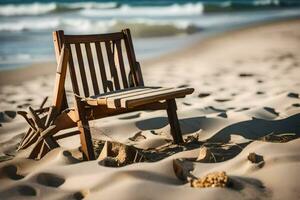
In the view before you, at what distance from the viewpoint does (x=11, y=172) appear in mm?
3039

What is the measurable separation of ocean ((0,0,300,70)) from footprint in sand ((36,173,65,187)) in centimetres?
697

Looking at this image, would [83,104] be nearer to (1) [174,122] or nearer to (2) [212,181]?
(1) [174,122]

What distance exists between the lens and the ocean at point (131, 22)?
1208 centimetres

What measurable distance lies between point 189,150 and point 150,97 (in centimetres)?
58

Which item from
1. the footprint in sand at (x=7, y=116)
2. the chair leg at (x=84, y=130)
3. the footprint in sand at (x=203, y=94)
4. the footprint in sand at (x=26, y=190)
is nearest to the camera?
the footprint in sand at (x=26, y=190)

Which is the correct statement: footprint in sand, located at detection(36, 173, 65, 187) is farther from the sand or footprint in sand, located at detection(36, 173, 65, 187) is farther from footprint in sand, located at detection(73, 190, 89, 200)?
footprint in sand, located at detection(73, 190, 89, 200)

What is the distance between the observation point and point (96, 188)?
100.0 inches

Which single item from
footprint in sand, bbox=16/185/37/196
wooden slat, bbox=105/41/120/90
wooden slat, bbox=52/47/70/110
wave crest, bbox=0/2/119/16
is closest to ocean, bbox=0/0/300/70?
wave crest, bbox=0/2/119/16

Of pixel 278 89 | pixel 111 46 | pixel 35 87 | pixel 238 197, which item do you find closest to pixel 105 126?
pixel 111 46

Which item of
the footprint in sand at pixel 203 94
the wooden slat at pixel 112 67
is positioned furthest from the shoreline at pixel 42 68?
the wooden slat at pixel 112 67

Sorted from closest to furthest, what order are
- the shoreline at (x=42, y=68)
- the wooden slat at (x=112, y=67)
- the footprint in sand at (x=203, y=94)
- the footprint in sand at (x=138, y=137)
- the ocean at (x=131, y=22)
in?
the wooden slat at (x=112, y=67) < the footprint in sand at (x=138, y=137) < the footprint in sand at (x=203, y=94) < the shoreline at (x=42, y=68) < the ocean at (x=131, y=22)

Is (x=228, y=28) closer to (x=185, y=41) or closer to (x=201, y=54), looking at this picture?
(x=185, y=41)

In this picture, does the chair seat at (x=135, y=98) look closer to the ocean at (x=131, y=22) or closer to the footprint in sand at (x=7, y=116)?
the footprint in sand at (x=7, y=116)

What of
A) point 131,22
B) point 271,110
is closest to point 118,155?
point 271,110
